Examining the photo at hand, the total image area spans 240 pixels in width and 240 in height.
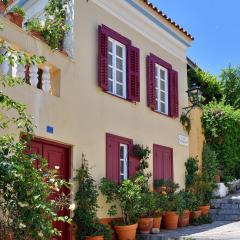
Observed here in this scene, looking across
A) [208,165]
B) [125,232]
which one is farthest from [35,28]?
[208,165]

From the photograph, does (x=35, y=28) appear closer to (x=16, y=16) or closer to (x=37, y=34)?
(x=37, y=34)

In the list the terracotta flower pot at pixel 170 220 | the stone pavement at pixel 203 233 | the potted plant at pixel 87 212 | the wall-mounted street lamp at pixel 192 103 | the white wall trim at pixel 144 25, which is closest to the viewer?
the potted plant at pixel 87 212

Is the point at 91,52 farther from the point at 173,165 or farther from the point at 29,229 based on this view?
the point at 29,229

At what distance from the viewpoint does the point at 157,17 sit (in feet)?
44.2

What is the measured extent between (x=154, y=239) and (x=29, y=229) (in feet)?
19.1

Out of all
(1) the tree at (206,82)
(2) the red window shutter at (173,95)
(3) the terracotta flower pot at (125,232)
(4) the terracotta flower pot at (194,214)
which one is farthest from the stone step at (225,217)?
Result: (1) the tree at (206,82)

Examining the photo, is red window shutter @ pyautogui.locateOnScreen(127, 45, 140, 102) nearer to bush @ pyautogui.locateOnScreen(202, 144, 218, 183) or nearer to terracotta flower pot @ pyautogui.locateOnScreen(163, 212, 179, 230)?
terracotta flower pot @ pyautogui.locateOnScreen(163, 212, 179, 230)

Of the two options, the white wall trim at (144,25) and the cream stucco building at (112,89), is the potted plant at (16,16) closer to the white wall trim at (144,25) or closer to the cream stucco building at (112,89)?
the cream stucco building at (112,89)

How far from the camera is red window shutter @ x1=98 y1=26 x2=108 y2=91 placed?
10.9 meters

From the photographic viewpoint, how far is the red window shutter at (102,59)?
10922 mm

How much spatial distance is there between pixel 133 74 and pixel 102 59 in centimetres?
146

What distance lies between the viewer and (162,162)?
13141 millimetres

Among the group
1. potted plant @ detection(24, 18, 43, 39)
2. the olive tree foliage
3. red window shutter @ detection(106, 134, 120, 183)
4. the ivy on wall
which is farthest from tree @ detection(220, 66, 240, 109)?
the olive tree foliage

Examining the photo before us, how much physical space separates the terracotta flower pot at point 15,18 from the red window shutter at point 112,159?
3.47 m
